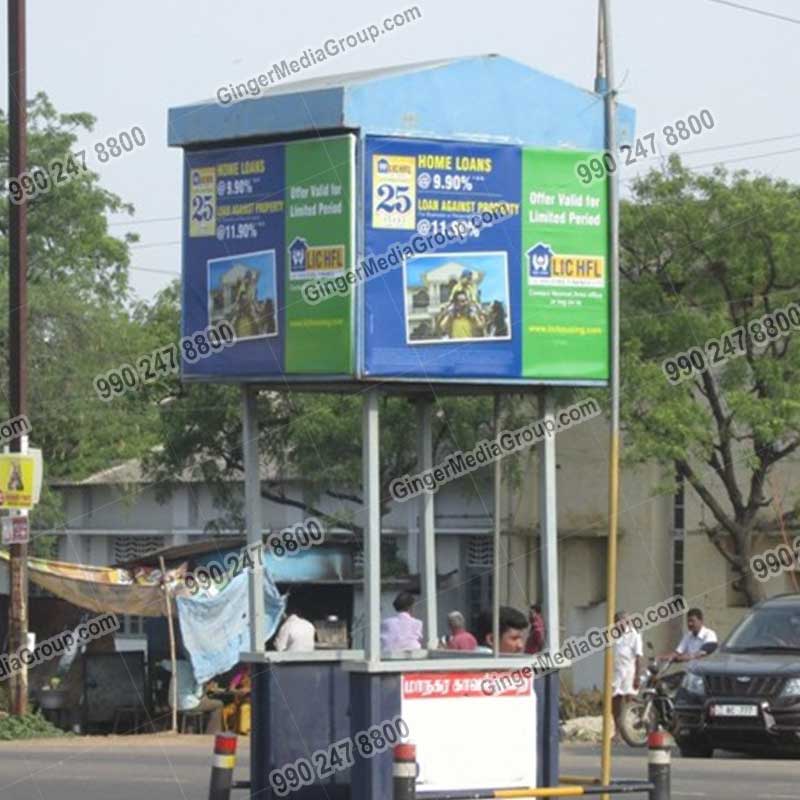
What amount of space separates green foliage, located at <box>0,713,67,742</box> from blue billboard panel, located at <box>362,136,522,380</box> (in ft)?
57.7

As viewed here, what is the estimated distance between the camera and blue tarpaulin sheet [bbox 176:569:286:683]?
27375mm

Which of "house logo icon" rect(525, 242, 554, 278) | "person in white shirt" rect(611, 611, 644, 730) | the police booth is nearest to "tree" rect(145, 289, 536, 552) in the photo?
"person in white shirt" rect(611, 611, 644, 730)

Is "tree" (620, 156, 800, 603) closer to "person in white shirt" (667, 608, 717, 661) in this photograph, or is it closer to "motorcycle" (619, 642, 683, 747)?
"person in white shirt" (667, 608, 717, 661)

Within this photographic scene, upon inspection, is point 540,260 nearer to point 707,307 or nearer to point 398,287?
point 398,287

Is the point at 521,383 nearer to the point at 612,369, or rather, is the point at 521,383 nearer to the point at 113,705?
the point at 612,369

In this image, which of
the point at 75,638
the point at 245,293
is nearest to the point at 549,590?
the point at 245,293

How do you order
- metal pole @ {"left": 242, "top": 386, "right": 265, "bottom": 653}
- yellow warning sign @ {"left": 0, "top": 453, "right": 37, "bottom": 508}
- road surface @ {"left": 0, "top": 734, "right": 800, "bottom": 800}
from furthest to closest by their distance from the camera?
yellow warning sign @ {"left": 0, "top": 453, "right": 37, "bottom": 508} < road surface @ {"left": 0, "top": 734, "right": 800, "bottom": 800} < metal pole @ {"left": 242, "top": 386, "right": 265, "bottom": 653}

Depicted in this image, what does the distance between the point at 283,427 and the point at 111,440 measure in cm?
→ 738

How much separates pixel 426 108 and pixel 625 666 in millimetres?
15387

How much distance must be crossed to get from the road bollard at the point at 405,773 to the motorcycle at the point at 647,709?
14588 millimetres

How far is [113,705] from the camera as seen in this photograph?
92.4 ft

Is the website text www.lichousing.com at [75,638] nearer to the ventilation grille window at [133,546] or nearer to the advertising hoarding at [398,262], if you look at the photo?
the ventilation grille window at [133,546]

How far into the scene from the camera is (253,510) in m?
10.8

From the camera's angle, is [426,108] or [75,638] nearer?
[426,108]
